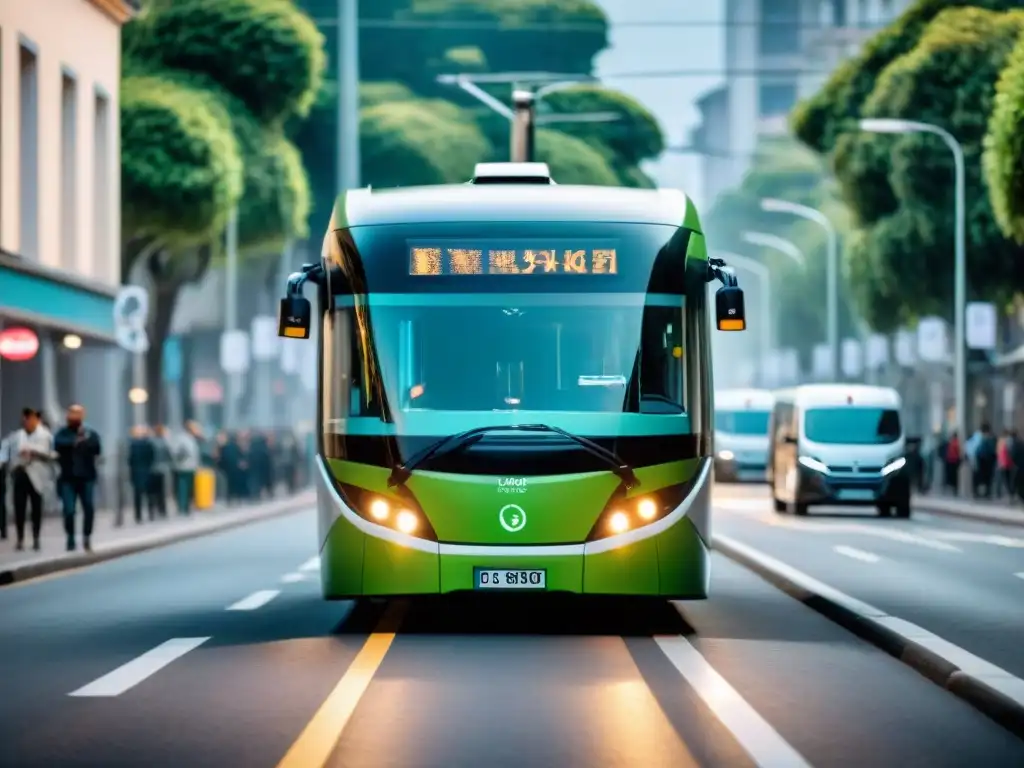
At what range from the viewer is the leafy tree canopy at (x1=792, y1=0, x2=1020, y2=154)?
195 ft

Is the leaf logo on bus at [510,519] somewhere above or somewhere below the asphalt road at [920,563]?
above

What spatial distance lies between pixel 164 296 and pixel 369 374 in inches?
1474

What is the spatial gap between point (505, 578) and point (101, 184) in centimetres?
3059

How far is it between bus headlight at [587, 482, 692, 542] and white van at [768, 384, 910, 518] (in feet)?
77.3

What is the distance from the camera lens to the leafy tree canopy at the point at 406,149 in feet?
259

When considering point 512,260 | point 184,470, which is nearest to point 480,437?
point 512,260

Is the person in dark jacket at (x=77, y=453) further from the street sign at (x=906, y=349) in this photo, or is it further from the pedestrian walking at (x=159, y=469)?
the street sign at (x=906, y=349)

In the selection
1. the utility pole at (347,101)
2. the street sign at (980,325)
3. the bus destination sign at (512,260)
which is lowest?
the bus destination sign at (512,260)

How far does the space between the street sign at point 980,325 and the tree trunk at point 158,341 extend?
55.5ft

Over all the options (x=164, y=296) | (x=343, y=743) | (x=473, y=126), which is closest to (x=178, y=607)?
(x=343, y=743)

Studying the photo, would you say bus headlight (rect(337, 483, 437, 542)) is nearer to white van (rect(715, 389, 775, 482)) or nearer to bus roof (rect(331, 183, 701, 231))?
bus roof (rect(331, 183, 701, 231))

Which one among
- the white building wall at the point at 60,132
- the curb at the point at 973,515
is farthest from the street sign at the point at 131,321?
the curb at the point at 973,515

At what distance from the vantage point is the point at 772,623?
17203 millimetres

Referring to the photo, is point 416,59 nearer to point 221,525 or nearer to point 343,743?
point 221,525
